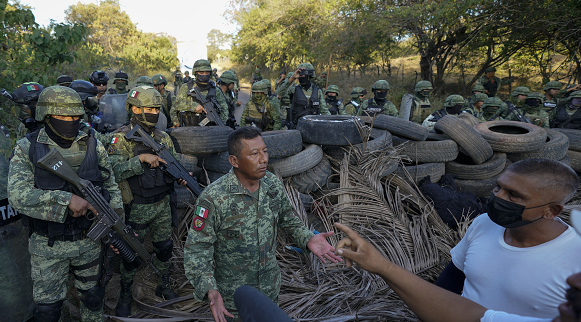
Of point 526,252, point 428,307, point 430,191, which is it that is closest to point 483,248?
point 526,252

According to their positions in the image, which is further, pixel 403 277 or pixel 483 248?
pixel 483 248

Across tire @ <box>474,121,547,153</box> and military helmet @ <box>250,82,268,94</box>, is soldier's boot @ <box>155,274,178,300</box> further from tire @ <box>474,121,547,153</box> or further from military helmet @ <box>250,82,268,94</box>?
tire @ <box>474,121,547,153</box>

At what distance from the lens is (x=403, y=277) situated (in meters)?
1.38

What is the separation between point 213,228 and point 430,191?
3269 mm

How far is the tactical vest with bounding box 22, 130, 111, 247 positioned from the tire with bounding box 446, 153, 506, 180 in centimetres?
523

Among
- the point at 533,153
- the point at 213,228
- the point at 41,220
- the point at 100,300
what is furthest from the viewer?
the point at 533,153

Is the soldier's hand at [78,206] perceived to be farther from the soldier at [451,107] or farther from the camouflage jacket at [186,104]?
the soldier at [451,107]

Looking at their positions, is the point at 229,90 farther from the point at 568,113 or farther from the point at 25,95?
the point at 568,113

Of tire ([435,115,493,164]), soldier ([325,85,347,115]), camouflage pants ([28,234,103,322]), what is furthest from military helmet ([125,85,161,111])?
soldier ([325,85,347,115])

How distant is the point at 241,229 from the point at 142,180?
1.62m

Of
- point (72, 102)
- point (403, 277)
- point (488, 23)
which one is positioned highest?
point (488, 23)

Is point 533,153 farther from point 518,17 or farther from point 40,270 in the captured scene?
point 518,17

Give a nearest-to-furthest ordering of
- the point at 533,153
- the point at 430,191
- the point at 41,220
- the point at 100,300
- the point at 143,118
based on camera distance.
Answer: the point at 41,220, the point at 100,300, the point at 143,118, the point at 430,191, the point at 533,153

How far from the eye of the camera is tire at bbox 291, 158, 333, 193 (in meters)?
4.46
